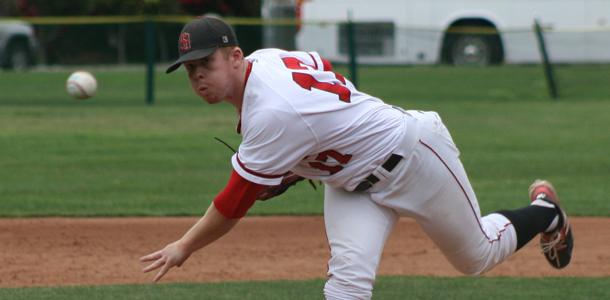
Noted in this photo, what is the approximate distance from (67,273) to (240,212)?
2.86 metres

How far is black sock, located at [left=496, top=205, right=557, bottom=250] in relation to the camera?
5633 millimetres

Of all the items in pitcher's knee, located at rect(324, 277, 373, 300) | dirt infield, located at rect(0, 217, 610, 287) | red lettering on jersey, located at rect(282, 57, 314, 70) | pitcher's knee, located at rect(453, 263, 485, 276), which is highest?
red lettering on jersey, located at rect(282, 57, 314, 70)

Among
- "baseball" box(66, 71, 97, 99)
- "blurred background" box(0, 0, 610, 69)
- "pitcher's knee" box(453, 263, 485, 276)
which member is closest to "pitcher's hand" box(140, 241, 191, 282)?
"pitcher's knee" box(453, 263, 485, 276)

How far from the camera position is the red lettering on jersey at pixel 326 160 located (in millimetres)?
4820

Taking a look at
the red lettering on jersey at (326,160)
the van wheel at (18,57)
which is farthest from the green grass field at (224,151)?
the van wheel at (18,57)

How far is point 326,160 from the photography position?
4844mm

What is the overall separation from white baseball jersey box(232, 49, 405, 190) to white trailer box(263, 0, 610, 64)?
1389cm

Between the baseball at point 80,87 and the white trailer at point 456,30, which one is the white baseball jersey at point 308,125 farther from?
the white trailer at point 456,30

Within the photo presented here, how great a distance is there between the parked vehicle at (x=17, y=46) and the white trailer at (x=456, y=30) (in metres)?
5.68

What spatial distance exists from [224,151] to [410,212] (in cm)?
782

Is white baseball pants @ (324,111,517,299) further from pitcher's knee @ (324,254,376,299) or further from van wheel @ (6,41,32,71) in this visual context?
van wheel @ (6,41,32,71)

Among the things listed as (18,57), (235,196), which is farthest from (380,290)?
(18,57)

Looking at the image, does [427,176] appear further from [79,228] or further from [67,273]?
[79,228]

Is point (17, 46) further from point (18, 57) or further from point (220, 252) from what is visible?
point (220, 252)
